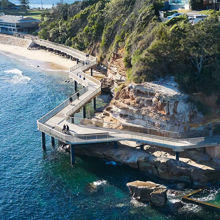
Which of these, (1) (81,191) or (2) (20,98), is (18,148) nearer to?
(1) (81,191)

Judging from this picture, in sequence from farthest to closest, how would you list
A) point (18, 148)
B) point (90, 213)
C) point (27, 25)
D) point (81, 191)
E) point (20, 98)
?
point (27, 25) → point (20, 98) → point (18, 148) → point (81, 191) → point (90, 213)

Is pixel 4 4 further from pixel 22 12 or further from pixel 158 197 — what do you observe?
pixel 158 197


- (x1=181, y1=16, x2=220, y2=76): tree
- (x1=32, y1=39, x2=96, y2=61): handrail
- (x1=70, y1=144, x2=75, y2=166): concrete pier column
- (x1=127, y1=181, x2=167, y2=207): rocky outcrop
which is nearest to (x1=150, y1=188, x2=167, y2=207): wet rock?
(x1=127, y1=181, x2=167, y2=207): rocky outcrop

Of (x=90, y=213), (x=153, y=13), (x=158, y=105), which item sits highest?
(x=153, y=13)

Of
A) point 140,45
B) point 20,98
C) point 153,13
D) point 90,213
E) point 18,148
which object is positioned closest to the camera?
point 90,213

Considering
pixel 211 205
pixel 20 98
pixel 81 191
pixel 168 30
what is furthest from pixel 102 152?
pixel 20 98

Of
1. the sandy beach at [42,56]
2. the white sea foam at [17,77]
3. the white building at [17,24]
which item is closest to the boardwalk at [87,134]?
the white sea foam at [17,77]

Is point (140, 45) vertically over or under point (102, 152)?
over

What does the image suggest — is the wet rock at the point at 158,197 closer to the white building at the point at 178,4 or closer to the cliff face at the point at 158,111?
the cliff face at the point at 158,111
